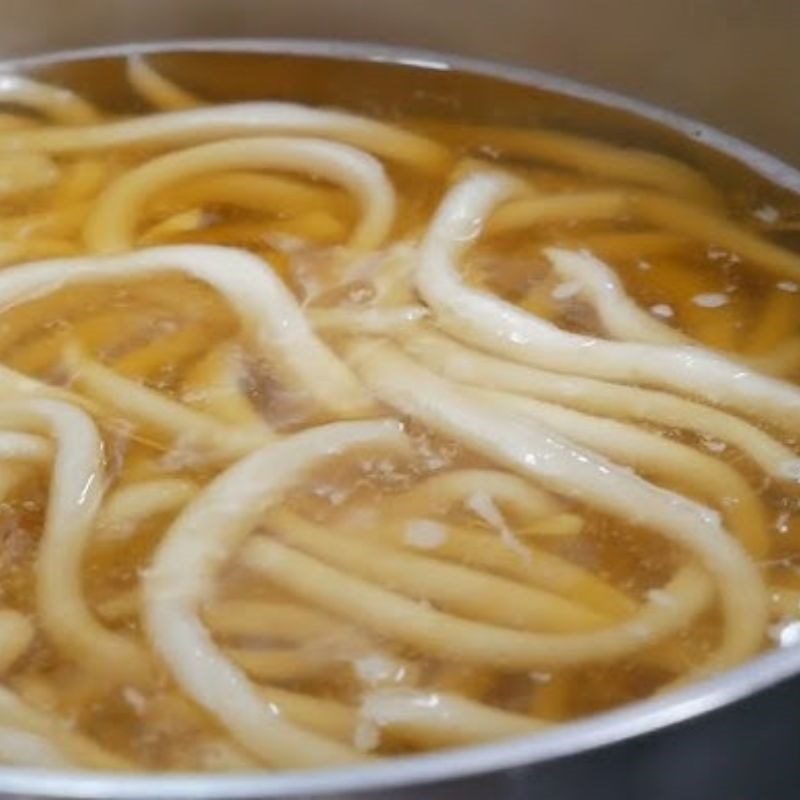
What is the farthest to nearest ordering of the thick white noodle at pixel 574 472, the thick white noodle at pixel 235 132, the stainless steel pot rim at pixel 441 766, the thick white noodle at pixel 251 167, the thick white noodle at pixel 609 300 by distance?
the thick white noodle at pixel 235 132 → the thick white noodle at pixel 251 167 → the thick white noodle at pixel 609 300 → the thick white noodle at pixel 574 472 → the stainless steel pot rim at pixel 441 766

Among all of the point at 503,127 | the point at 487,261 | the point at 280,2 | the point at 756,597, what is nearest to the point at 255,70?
the point at 280,2

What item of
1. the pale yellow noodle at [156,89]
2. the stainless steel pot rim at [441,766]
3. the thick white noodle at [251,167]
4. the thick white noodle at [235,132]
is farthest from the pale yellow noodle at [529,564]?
the pale yellow noodle at [156,89]

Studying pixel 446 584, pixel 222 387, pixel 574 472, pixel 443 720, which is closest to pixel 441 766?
pixel 443 720

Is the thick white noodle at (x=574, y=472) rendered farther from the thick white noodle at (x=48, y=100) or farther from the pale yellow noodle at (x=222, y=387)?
the thick white noodle at (x=48, y=100)

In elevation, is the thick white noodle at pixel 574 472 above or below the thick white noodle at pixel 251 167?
below

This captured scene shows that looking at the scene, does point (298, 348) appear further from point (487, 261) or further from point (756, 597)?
point (756, 597)

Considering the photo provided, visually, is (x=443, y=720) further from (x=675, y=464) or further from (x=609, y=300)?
(x=609, y=300)

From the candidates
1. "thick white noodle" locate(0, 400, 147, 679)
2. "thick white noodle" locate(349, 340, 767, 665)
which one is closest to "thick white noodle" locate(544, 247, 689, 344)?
"thick white noodle" locate(349, 340, 767, 665)
